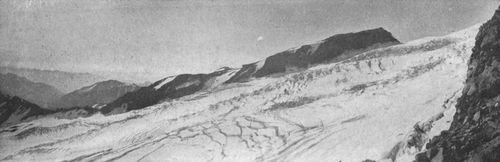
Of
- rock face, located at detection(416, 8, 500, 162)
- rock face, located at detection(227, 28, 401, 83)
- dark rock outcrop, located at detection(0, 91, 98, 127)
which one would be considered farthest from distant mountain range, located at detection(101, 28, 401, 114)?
dark rock outcrop, located at detection(0, 91, 98, 127)

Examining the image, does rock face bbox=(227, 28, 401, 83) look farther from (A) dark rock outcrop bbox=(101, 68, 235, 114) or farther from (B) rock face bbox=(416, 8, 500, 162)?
(B) rock face bbox=(416, 8, 500, 162)

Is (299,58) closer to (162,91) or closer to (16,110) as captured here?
(162,91)

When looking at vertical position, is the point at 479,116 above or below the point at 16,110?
below

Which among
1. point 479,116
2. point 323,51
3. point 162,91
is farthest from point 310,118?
point 162,91

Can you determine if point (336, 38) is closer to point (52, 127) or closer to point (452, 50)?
point (452, 50)

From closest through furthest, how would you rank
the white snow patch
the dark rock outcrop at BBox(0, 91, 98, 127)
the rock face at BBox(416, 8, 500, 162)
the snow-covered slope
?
the rock face at BBox(416, 8, 500, 162)
the snow-covered slope
the white snow patch
the dark rock outcrop at BBox(0, 91, 98, 127)

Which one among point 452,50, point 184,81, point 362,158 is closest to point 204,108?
point 452,50

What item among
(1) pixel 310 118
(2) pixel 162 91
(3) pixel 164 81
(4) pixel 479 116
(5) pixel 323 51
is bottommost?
(1) pixel 310 118
